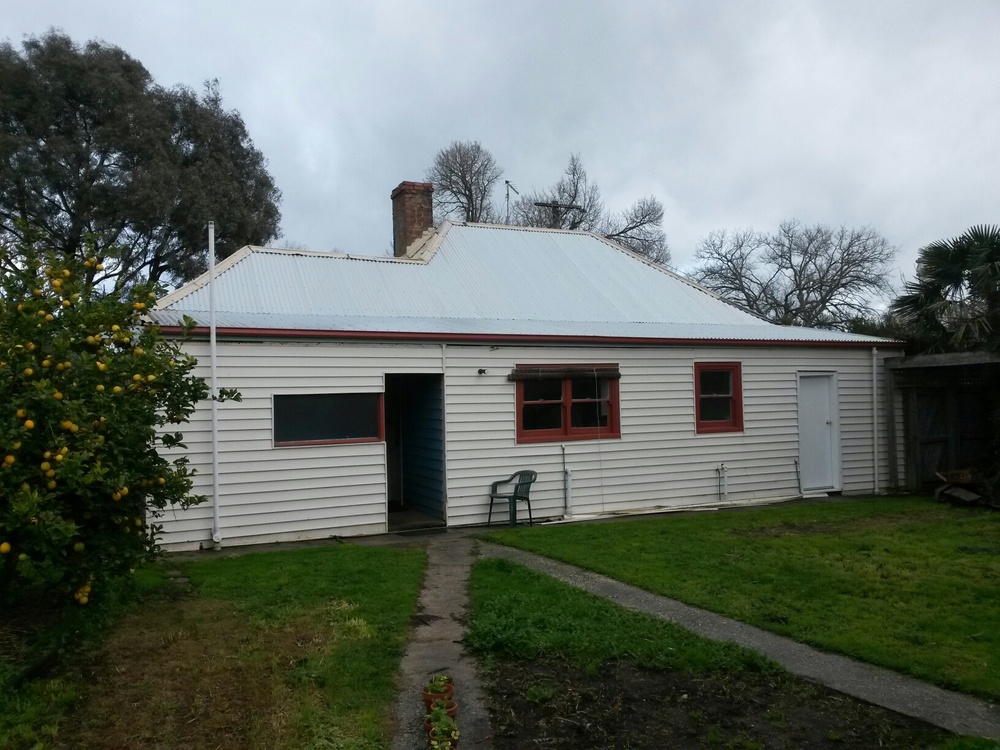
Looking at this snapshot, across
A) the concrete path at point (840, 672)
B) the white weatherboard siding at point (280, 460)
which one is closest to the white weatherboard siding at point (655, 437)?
the white weatherboard siding at point (280, 460)

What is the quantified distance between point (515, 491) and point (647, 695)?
6.95m

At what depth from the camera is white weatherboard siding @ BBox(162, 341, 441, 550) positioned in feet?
35.7

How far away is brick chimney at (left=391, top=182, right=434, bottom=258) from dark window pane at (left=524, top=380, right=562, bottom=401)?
5.71 meters

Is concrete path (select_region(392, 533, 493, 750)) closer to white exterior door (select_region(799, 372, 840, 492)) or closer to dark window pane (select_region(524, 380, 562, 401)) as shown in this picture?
dark window pane (select_region(524, 380, 562, 401))

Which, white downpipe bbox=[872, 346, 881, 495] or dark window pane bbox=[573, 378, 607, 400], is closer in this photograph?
dark window pane bbox=[573, 378, 607, 400]

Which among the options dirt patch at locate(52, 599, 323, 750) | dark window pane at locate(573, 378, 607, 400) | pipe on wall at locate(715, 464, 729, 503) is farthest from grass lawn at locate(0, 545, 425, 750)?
pipe on wall at locate(715, 464, 729, 503)

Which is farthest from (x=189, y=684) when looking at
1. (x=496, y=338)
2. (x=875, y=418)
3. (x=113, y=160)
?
(x=113, y=160)

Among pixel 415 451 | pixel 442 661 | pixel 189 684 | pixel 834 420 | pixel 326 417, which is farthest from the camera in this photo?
pixel 834 420

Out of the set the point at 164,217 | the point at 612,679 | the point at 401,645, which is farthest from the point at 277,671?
the point at 164,217

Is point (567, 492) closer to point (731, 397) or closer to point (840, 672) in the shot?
point (731, 397)

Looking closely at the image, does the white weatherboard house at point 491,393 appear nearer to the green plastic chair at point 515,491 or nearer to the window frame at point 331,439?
the window frame at point 331,439

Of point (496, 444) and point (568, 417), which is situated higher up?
point (568, 417)

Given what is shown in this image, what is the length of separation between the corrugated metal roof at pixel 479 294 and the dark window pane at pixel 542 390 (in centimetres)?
78

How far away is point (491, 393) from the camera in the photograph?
12.8m
